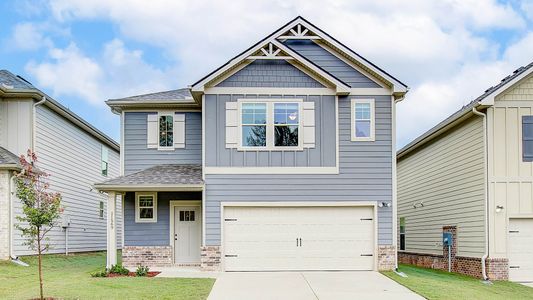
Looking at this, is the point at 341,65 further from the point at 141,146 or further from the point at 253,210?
the point at 141,146

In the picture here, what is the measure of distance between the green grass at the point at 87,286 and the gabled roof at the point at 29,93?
558 centimetres

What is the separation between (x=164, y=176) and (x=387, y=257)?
722cm

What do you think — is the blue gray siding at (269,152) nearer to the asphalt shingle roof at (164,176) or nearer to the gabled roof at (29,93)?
the asphalt shingle roof at (164,176)

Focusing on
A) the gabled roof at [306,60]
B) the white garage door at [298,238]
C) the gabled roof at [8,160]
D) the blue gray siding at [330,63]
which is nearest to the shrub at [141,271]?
the white garage door at [298,238]

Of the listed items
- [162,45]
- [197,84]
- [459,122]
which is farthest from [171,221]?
[459,122]

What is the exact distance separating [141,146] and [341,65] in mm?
7027

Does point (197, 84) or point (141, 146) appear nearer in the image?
point (197, 84)

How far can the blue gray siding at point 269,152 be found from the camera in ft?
61.8

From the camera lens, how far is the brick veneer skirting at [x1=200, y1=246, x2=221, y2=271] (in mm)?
18469

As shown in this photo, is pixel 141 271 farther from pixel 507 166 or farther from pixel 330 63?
pixel 507 166

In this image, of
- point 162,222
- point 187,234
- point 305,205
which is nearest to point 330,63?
point 305,205

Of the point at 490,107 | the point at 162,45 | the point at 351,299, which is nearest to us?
the point at 351,299

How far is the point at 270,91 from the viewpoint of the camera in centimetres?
1903

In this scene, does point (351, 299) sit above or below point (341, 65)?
below
